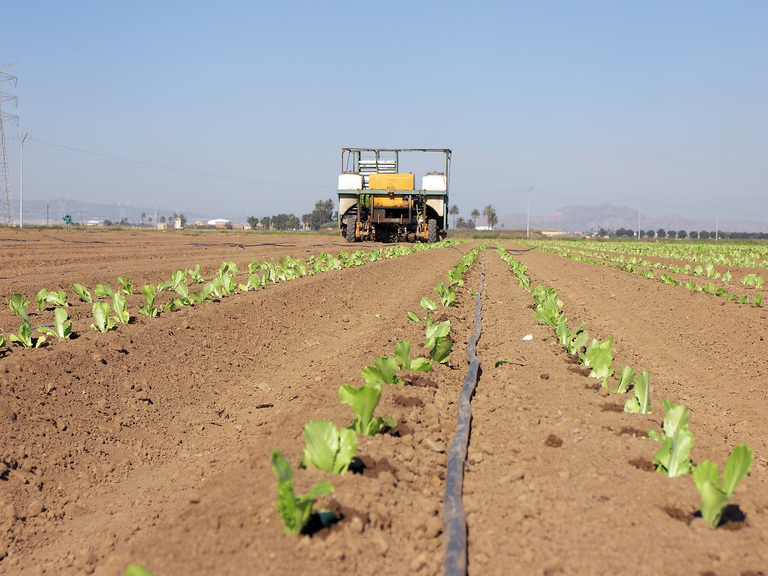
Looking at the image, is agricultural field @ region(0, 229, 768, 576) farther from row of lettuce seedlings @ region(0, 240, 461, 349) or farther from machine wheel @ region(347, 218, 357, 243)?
machine wheel @ region(347, 218, 357, 243)

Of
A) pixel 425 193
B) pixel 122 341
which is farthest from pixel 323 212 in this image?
pixel 122 341

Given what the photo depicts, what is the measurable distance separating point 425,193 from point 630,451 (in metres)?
19.6

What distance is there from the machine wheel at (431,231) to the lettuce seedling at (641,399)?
20.0 meters

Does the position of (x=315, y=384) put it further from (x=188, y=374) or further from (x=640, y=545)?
(x=640, y=545)

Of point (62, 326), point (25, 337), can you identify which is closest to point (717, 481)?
point (25, 337)

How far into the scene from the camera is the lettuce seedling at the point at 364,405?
283cm

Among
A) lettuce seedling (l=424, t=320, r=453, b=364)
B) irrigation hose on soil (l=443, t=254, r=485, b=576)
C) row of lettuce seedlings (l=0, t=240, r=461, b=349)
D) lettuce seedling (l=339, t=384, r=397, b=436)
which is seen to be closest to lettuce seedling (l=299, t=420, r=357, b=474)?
lettuce seedling (l=339, t=384, r=397, b=436)

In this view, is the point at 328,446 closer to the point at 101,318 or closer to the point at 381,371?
the point at 381,371

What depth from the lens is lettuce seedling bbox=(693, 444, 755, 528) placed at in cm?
210

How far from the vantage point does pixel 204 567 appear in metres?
1.88

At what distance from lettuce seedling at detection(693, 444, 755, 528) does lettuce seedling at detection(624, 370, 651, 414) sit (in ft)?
3.80

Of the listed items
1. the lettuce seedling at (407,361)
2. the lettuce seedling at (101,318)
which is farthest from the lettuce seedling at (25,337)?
the lettuce seedling at (407,361)

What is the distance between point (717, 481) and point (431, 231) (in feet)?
70.3

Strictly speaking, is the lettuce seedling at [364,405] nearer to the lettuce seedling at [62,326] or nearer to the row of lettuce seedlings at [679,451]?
the row of lettuce seedlings at [679,451]
